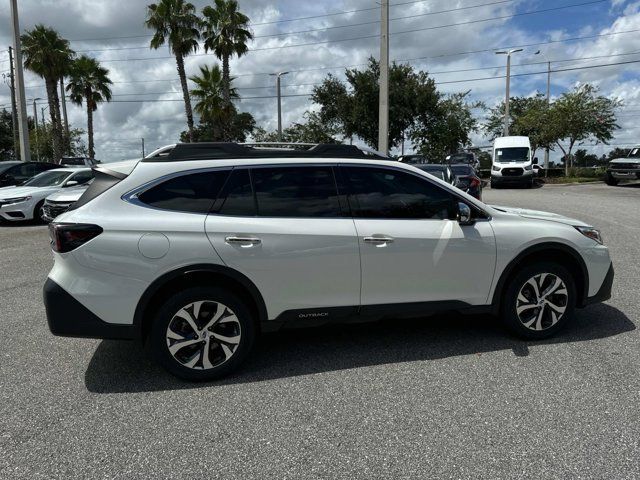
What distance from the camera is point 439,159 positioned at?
3512cm

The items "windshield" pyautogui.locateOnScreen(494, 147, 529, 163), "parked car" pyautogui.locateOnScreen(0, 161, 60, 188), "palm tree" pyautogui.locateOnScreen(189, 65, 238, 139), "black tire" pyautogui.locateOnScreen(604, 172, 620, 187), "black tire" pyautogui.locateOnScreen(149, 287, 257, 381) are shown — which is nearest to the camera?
"black tire" pyautogui.locateOnScreen(149, 287, 257, 381)

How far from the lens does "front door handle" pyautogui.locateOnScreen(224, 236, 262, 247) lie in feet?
11.8

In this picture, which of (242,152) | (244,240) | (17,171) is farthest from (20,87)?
(244,240)

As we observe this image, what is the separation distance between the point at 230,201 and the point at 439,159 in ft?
109

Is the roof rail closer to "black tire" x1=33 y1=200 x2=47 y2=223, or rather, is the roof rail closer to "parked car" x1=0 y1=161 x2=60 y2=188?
"black tire" x1=33 y1=200 x2=47 y2=223

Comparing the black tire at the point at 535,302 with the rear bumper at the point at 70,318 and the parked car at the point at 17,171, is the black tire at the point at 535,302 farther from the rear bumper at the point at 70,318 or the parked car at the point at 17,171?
the parked car at the point at 17,171

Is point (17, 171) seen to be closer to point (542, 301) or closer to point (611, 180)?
point (542, 301)

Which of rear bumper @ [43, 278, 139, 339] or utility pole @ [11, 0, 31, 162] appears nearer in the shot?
rear bumper @ [43, 278, 139, 339]

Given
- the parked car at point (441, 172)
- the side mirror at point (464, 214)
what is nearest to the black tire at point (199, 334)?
the side mirror at point (464, 214)

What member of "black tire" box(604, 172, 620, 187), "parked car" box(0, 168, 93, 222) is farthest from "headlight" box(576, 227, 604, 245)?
"black tire" box(604, 172, 620, 187)

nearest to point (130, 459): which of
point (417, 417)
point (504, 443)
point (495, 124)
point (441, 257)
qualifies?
point (417, 417)

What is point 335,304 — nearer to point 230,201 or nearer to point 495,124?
point 230,201

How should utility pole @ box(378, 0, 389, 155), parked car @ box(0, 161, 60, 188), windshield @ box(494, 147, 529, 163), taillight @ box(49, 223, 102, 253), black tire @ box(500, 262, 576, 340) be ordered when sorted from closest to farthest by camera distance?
taillight @ box(49, 223, 102, 253) → black tire @ box(500, 262, 576, 340) → parked car @ box(0, 161, 60, 188) → utility pole @ box(378, 0, 389, 155) → windshield @ box(494, 147, 529, 163)

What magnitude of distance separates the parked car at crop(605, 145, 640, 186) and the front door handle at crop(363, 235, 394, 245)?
88.3ft
